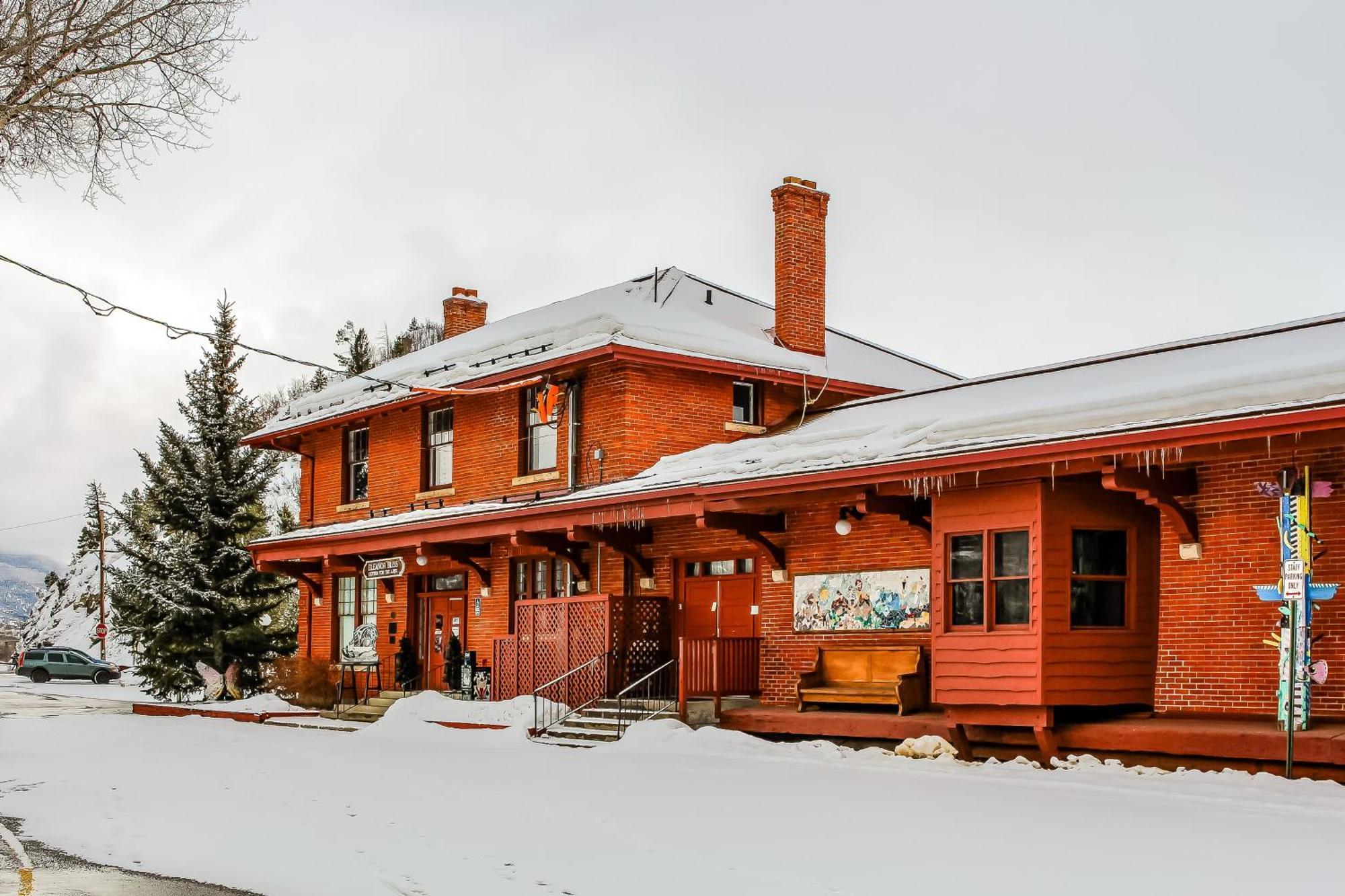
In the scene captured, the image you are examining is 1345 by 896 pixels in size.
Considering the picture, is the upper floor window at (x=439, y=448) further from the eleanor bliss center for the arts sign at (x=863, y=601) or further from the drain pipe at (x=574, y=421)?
the eleanor bliss center for the arts sign at (x=863, y=601)

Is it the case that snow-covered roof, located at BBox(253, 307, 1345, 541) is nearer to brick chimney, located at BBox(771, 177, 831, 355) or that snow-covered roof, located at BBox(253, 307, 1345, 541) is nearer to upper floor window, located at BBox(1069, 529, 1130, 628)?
upper floor window, located at BBox(1069, 529, 1130, 628)

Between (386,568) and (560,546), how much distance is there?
6568 millimetres

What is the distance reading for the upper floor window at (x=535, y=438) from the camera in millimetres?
25094

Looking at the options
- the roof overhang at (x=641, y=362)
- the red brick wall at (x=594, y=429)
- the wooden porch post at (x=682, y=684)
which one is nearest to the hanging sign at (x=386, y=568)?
the red brick wall at (x=594, y=429)

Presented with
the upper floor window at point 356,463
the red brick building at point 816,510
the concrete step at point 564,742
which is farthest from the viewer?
the upper floor window at point 356,463

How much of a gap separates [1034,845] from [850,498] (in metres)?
8.01

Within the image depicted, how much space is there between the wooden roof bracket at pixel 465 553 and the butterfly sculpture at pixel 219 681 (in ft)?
32.5

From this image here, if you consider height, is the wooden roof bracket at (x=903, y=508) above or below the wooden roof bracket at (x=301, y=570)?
above

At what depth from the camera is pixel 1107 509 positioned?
1578 cm

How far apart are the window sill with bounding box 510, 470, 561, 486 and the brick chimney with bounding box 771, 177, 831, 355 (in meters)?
4.80

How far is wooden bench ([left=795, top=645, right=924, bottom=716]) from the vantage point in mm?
17766

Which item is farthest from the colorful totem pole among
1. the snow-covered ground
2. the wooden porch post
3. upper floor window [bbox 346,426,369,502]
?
upper floor window [bbox 346,426,369,502]

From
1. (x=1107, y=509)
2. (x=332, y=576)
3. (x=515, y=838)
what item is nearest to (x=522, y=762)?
(x=515, y=838)

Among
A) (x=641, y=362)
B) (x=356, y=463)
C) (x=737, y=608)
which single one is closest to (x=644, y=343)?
(x=641, y=362)
